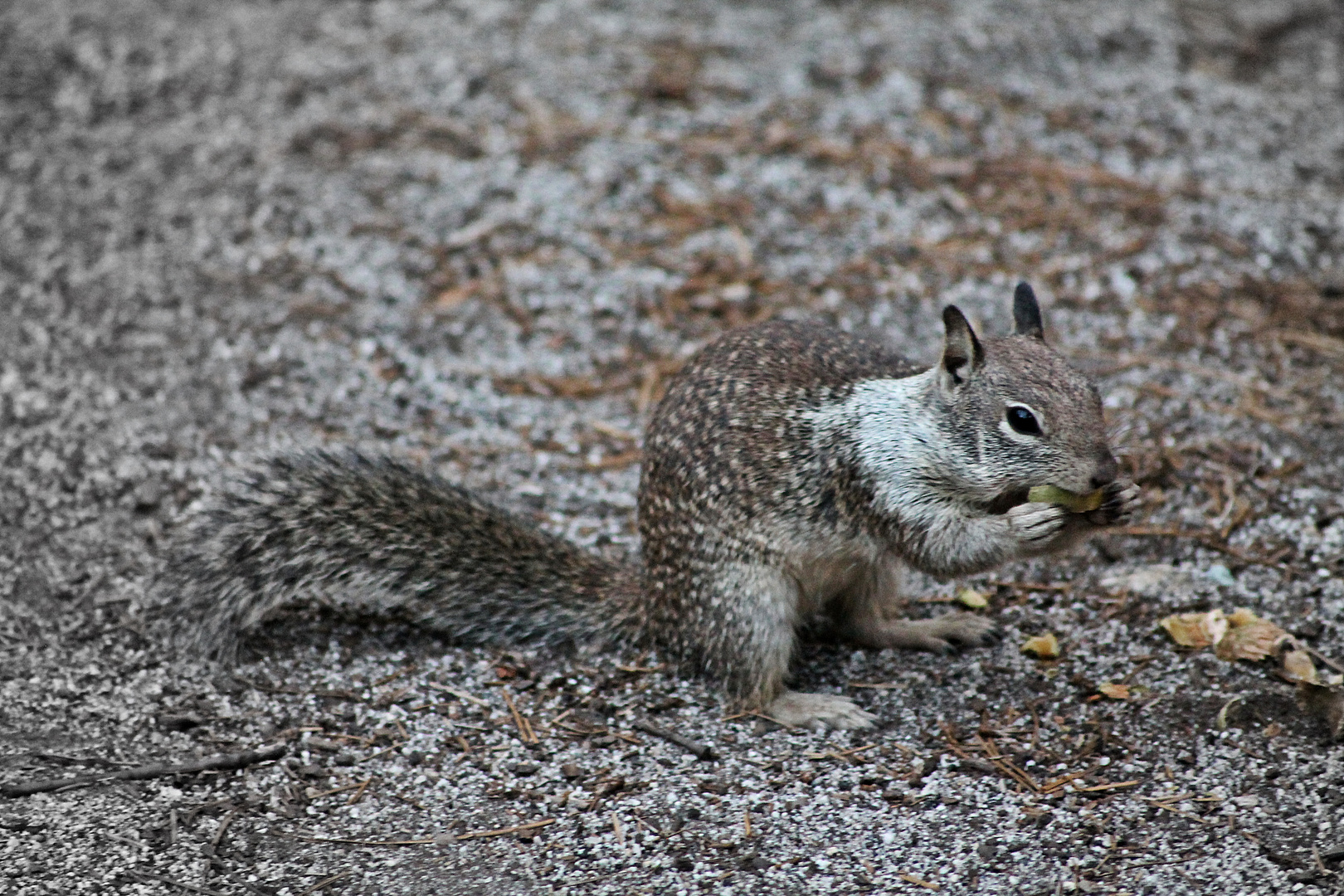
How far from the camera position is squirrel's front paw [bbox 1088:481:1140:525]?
354 cm

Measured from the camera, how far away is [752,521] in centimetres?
391

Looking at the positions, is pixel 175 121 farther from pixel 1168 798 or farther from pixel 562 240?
pixel 1168 798

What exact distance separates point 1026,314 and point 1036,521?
2.08 ft

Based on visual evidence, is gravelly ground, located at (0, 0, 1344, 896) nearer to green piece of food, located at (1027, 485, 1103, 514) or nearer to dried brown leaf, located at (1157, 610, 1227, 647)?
dried brown leaf, located at (1157, 610, 1227, 647)

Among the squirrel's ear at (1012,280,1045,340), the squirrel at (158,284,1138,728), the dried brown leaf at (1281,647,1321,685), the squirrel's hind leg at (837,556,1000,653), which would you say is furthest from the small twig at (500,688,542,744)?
the dried brown leaf at (1281,647,1321,685)

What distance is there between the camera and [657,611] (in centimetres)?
414

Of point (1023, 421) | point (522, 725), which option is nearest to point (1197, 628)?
point (1023, 421)

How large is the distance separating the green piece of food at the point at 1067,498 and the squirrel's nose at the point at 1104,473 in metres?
0.02

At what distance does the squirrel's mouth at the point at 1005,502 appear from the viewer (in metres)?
3.82

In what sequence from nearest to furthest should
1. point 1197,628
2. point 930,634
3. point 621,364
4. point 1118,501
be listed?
point 1118,501 < point 1197,628 < point 930,634 < point 621,364

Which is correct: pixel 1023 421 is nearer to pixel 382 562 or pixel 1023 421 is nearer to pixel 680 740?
pixel 680 740

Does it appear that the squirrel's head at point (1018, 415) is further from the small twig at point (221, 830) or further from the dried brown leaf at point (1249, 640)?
the small twig at point (221, 830)

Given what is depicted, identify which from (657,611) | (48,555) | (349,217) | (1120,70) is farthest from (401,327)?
(1120,70)

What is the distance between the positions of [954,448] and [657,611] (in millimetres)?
1031
